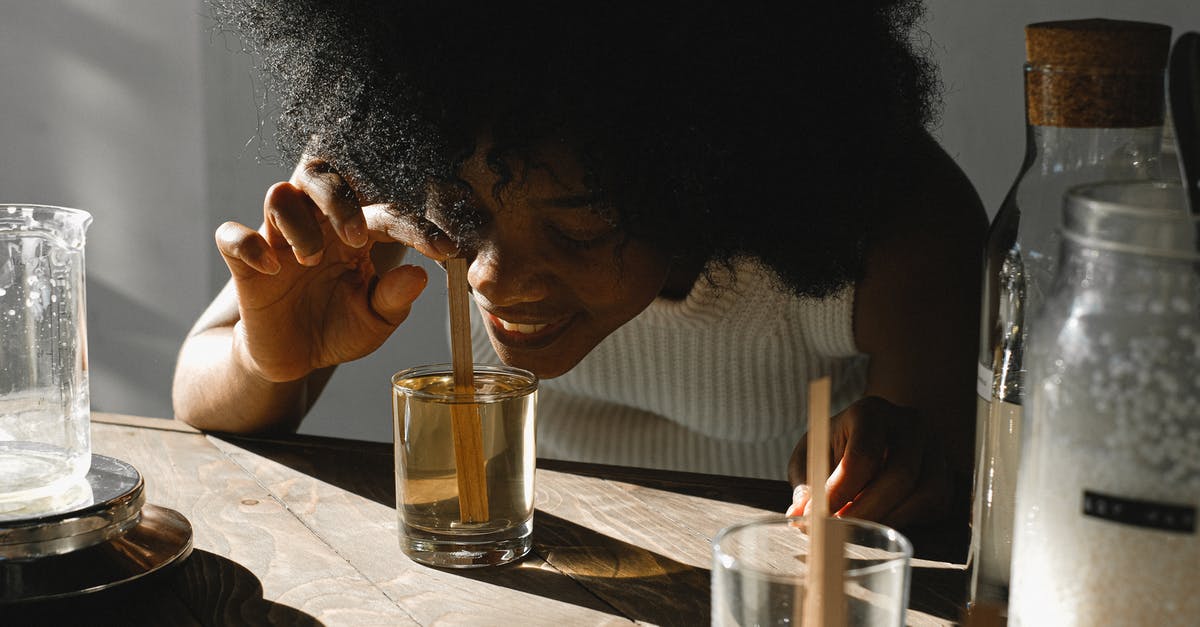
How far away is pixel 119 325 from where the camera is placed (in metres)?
2.26

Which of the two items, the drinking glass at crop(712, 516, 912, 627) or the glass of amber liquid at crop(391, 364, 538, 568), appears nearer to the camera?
the drinking glass at crop(712, 516, 912, 627)

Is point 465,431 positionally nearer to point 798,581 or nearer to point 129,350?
point 798,581

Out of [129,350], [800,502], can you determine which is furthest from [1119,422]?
[129,350]

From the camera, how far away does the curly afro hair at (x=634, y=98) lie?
0.70m

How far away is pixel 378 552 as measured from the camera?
27.2 inches

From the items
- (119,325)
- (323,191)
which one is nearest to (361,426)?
(119,325)

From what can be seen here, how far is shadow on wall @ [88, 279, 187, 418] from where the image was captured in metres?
2.24

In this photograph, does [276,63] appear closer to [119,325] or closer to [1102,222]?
[1102,222]

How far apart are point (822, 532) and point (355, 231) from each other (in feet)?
1.74

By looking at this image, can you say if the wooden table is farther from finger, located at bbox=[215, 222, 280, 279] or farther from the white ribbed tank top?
the white ribbed tank top

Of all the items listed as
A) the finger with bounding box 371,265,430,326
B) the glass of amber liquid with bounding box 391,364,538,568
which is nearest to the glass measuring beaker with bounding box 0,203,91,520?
the glass of amber liquid with bounding box 391,364,538,568

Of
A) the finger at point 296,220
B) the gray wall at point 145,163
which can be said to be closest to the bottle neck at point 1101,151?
the finger at point 296,220

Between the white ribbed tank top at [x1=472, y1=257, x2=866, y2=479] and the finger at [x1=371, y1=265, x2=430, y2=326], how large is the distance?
315 mm

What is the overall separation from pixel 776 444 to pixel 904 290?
1.02 ft
